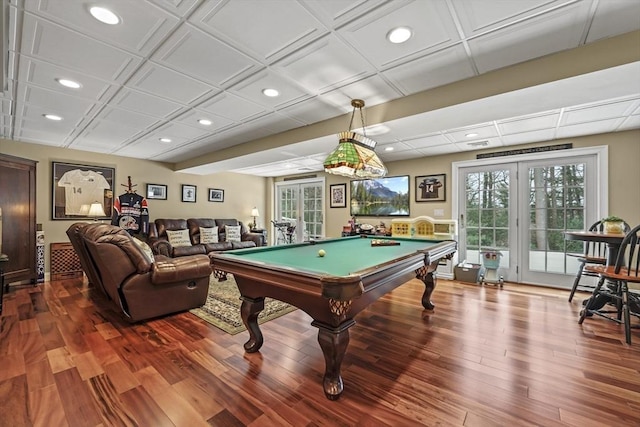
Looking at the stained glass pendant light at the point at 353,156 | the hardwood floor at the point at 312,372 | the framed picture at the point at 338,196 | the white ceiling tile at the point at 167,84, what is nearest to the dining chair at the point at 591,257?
the hardwood floor at the point at 312,372

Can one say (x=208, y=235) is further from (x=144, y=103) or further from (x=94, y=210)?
(x=144, y=103)

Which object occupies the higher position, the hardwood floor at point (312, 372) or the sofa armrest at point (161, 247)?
the sofa armrest at point (161, 247)

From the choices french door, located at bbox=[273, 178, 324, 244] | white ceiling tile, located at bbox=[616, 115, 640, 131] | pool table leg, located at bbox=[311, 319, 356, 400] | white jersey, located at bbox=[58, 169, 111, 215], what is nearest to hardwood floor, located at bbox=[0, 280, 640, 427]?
pool table leg, located at bbox=[311, 319, 356, 400]

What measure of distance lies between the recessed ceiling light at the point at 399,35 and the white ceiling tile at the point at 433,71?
0.31m

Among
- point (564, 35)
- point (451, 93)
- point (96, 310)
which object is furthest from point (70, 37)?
point (564, 35)

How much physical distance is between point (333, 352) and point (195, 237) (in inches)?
216

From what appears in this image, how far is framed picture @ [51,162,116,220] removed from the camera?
4.93m

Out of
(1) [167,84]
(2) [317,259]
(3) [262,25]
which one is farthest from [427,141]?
(1) [167,84]

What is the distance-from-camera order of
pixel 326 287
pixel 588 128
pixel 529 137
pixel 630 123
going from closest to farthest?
1. pixel 326 287
2. pixel 630 123
3. pixel 588 128
4. pixel 529 137

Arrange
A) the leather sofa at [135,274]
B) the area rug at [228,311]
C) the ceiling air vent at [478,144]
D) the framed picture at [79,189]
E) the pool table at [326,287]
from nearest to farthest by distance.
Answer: the pool table at [326,287]
the leather sofa at [135,274]
the area rug at [228,311]
the ceiling air vent at [478,144]
the framed picture at [79,189]

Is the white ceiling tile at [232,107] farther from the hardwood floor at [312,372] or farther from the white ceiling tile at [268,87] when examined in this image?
the hardwood floor at [312,372]

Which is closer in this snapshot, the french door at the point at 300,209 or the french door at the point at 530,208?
the french door at the point at 530,208

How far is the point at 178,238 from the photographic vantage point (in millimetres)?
5785

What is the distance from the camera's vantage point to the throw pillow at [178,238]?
5.70m
